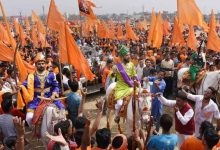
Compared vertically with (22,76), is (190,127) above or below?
below

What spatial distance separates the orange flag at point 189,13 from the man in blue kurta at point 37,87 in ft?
13.6

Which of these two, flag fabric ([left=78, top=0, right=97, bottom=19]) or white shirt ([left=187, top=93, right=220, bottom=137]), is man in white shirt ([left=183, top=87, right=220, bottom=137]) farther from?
flag fabric ([left=78, top=0, right=97, bottom=19])

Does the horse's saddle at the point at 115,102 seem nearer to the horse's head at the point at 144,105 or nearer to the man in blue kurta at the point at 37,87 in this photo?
the horse's head at the point at 144,105

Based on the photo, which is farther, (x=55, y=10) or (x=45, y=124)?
(x=55, y=10)

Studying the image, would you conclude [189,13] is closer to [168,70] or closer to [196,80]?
[196,80]

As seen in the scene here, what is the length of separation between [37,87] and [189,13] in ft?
15.4

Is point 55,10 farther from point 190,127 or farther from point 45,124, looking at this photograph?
point 190,127

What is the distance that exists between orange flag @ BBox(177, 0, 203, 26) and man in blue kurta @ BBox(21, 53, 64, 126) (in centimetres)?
416

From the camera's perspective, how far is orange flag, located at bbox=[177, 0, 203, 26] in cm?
927

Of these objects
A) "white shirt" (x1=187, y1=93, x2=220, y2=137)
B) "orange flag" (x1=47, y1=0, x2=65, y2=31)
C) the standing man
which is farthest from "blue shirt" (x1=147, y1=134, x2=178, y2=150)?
the standing man

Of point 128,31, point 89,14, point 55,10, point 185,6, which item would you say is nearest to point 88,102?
point 89,14

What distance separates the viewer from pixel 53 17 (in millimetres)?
9453

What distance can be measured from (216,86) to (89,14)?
4.66m

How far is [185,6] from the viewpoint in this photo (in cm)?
933
